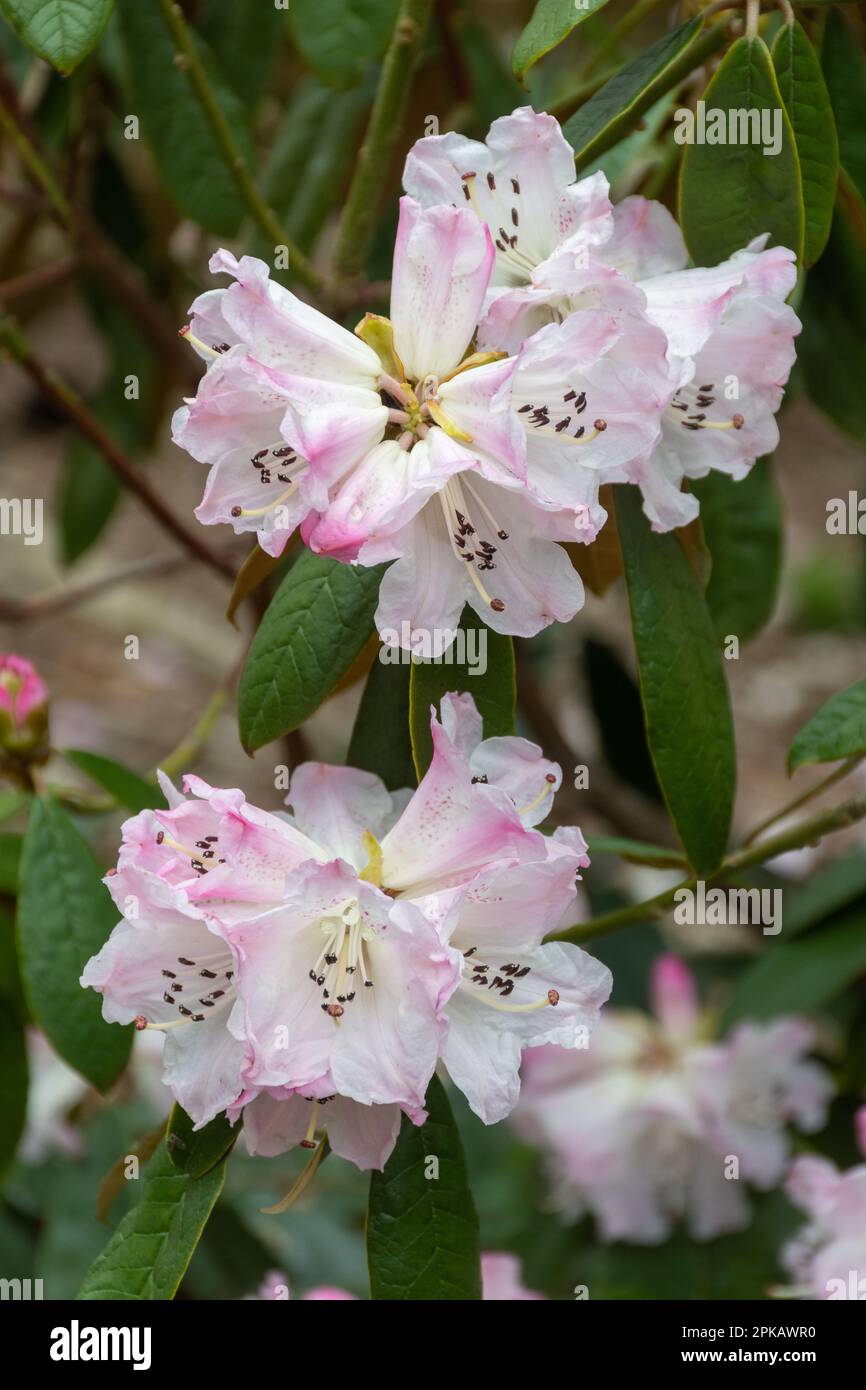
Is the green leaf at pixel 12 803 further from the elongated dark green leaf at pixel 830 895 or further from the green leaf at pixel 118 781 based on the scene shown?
the elongated dark green leaf at pixel 830 895

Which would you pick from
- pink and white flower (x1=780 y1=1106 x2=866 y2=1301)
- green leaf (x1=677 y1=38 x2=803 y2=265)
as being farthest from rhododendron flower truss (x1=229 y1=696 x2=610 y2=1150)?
pink and white flower (x1=780 y1=1106 x2=866 y2=1301)

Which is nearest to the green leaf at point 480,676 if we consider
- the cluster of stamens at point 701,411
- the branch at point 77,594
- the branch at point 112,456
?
the cluster of stamens at point 701,411

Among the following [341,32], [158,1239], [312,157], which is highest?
[312,157]

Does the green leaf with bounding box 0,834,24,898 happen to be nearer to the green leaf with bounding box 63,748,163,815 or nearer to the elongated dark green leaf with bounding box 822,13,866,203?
the green leaf with bounding box 63,748,163,815

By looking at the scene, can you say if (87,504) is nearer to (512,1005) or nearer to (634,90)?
(634,90)

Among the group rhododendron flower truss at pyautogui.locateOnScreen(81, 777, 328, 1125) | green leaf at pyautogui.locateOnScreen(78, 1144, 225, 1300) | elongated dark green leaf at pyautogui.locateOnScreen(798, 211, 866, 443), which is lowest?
green leaf at pyautogui.locateOnScreen(78, 1144, 225, 1300)

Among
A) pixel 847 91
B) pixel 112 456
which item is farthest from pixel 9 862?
pixel 847 91
